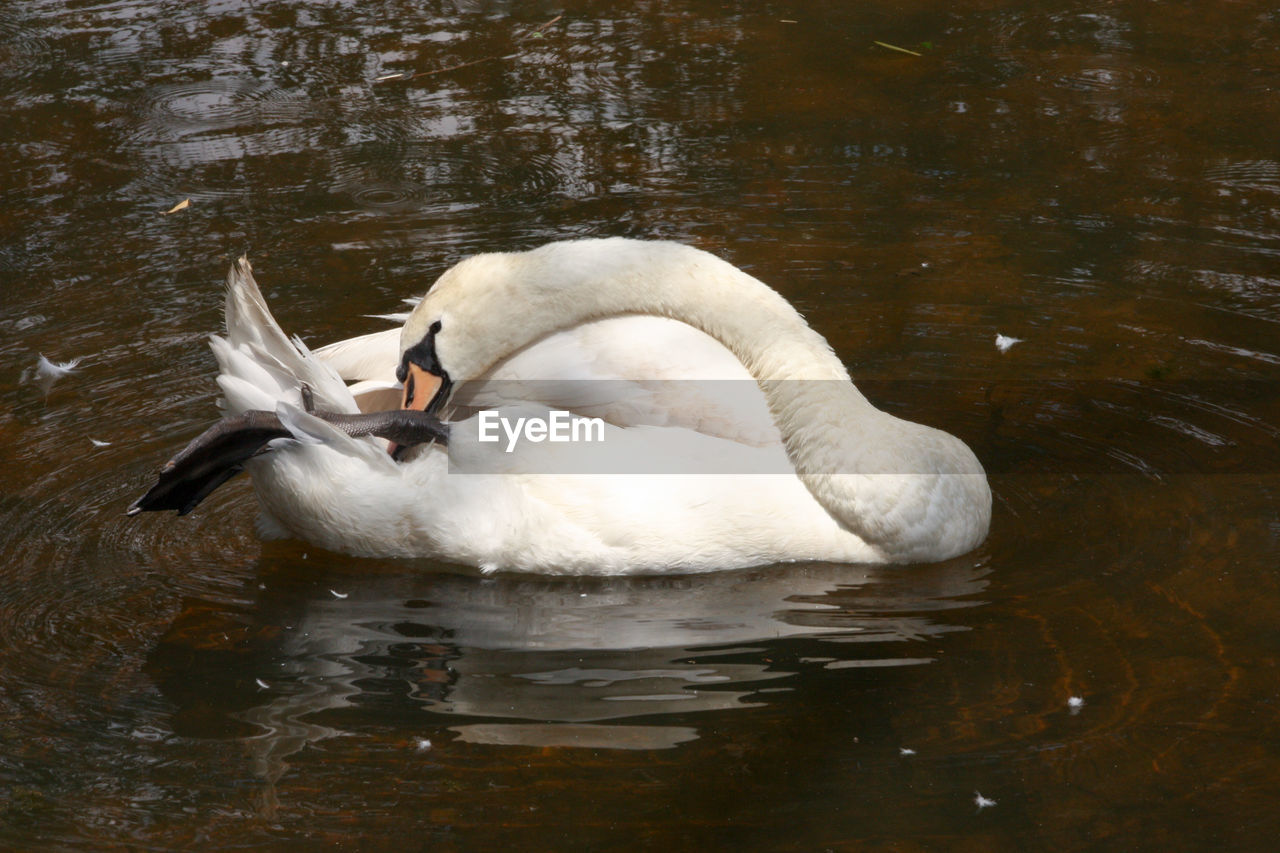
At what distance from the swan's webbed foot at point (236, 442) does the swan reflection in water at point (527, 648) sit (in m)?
0.32

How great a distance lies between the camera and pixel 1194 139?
23.8 feet

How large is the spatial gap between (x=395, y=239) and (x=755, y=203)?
160 cm

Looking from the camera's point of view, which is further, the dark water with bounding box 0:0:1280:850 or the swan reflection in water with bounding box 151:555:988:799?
the swan reflection in water with bounding box 151:555:988:799

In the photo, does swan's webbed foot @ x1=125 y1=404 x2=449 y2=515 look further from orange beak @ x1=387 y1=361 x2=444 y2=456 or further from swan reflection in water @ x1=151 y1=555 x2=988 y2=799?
swan reflection in water @ x1=151 y1=555 x2=988 y2=799

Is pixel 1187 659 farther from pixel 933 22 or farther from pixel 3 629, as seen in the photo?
pixel 933 22

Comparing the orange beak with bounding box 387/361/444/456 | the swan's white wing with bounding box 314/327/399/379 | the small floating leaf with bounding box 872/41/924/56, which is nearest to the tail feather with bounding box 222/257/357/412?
the orange beak with bounding box 387/361/444/456

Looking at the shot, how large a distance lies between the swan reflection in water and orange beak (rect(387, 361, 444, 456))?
0.52m

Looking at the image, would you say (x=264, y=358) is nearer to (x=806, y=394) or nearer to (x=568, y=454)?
(x=568, y=454)

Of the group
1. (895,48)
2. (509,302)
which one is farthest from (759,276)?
(895,48)

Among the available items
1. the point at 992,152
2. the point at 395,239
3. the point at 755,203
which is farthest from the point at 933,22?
the point at 395,239

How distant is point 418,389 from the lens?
446 cm

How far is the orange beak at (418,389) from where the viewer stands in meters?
4.45

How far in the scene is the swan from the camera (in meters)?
4.36

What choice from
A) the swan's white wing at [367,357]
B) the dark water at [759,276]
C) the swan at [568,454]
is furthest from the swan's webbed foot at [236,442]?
the swan's white wing at [367,357]
